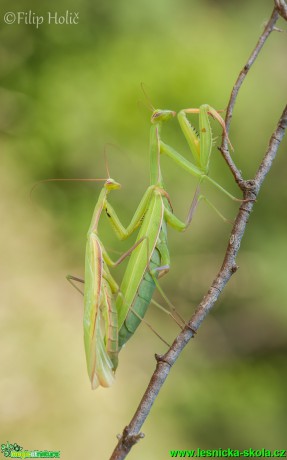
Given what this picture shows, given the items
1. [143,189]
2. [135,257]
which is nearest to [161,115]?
[135,257]

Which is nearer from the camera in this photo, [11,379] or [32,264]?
[11,379]

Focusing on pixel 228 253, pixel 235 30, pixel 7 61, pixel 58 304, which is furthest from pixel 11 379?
pixel 235 30

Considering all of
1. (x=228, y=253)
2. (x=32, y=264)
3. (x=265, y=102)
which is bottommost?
(x=228, y=253)

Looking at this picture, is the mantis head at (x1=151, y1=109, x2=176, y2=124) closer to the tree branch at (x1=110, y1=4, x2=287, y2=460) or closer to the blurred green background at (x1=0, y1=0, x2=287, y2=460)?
→ the tree branch at (x1=110, y1=4, x2=287, y2=460)

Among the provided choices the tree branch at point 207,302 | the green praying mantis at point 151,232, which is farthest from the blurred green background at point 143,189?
the tree branch at point 207,302

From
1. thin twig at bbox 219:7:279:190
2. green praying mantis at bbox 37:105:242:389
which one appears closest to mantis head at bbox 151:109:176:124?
green praying mantis at bbox 37:105:242:389

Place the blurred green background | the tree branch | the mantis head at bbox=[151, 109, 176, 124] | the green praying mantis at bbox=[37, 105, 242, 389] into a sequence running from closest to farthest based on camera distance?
the tree branch, the green praying mantis at bbox=[37, 105, 242, 389], the mantis head at bbox=[151, 109, 176, 124], the blurred green background

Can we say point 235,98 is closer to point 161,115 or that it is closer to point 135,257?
point 161,115

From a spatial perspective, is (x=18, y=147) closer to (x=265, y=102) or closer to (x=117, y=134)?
(x=117, y=134)
